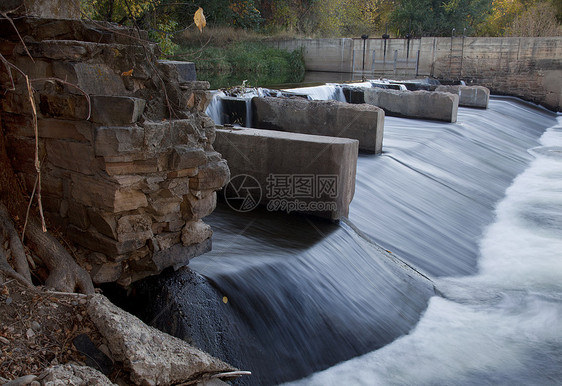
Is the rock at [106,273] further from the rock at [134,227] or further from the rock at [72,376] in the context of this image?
the rock at [72,376]

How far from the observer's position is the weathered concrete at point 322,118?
895 centimetres

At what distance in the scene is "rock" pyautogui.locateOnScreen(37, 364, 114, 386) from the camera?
2.26 meters

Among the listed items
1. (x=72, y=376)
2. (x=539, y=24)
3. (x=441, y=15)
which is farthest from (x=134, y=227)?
(x=441, y=15)

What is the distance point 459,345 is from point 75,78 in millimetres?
3853

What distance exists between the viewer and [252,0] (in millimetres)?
29875

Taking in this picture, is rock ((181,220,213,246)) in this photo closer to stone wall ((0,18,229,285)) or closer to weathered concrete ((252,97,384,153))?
stone wall ((0,18,229,285))

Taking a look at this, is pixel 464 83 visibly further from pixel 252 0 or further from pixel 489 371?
pixel 489 371

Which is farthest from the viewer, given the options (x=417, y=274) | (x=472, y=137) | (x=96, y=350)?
(x=472, y=137)

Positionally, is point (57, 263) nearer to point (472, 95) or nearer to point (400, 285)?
point (400, 285)

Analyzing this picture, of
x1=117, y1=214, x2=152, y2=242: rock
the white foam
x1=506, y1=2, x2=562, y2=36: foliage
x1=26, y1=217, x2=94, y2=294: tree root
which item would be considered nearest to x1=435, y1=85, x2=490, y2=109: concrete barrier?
x1=506, y1=2, x2=562, y2=36: foliage

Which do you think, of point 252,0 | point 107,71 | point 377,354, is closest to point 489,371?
point 377,354

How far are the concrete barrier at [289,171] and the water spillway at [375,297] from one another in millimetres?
196

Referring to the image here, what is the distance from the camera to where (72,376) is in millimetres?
2336

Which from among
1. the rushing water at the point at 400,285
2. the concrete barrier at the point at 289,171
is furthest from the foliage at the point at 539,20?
the concrete barrier at the point at 289,171
